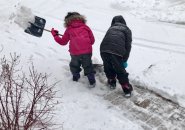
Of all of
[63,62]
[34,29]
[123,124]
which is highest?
[34,29]

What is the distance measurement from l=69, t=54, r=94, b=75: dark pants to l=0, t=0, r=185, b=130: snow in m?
0.29

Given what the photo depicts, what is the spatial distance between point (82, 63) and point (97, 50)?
5.45 feet

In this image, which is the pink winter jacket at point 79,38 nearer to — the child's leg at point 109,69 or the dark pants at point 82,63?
the dark pants at point 82,63

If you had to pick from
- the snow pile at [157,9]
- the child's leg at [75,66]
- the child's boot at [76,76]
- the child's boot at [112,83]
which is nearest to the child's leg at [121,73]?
the child's boot at [112,83]

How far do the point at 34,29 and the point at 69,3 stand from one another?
3623 millimetres

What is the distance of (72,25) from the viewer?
703cm

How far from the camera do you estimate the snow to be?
6467mm

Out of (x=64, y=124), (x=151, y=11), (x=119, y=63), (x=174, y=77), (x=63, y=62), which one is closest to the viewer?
(x=64, y=124)

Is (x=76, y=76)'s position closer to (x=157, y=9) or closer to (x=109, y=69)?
(x=109, y=69)

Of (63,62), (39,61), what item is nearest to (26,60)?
(39,61)

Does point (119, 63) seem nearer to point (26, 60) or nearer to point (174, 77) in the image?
point (174, 77)

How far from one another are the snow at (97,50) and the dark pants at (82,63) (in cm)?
29

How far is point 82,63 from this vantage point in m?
7.14

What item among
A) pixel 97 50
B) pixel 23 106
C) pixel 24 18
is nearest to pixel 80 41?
pixel 23 106
